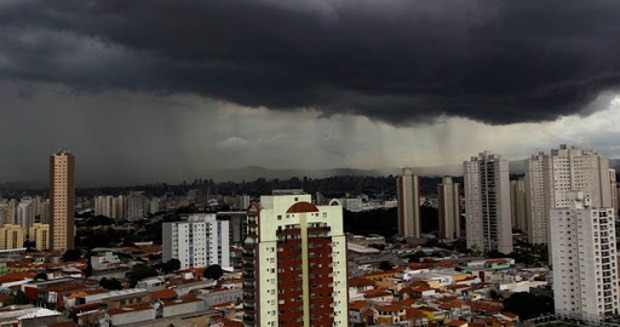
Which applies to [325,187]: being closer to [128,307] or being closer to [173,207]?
[173,207]

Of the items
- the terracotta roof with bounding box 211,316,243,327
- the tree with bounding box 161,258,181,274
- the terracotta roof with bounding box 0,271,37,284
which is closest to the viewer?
the terracotta roof with bounding box 211,316,243,327

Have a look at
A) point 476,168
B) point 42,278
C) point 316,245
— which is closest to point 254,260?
point 316,245

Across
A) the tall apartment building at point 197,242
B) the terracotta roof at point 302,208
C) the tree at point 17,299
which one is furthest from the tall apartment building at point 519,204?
the terracotta roof at point 302,208

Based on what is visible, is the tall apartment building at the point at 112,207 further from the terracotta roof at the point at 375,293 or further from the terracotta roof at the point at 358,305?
the terracotta roof at the point at 358,305

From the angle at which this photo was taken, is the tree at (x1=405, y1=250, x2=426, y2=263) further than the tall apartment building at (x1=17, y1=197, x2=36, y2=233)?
No

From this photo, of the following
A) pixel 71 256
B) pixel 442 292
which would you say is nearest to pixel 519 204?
pixel 442 292

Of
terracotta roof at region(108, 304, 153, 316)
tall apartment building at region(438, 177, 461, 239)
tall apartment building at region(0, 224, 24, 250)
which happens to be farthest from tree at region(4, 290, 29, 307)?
tall apartment building at region(438, 177, 461, 239)

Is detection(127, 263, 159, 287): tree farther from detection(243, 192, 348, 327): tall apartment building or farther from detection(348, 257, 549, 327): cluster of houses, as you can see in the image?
detection(243, 192, 348, 327): tall apartment building
